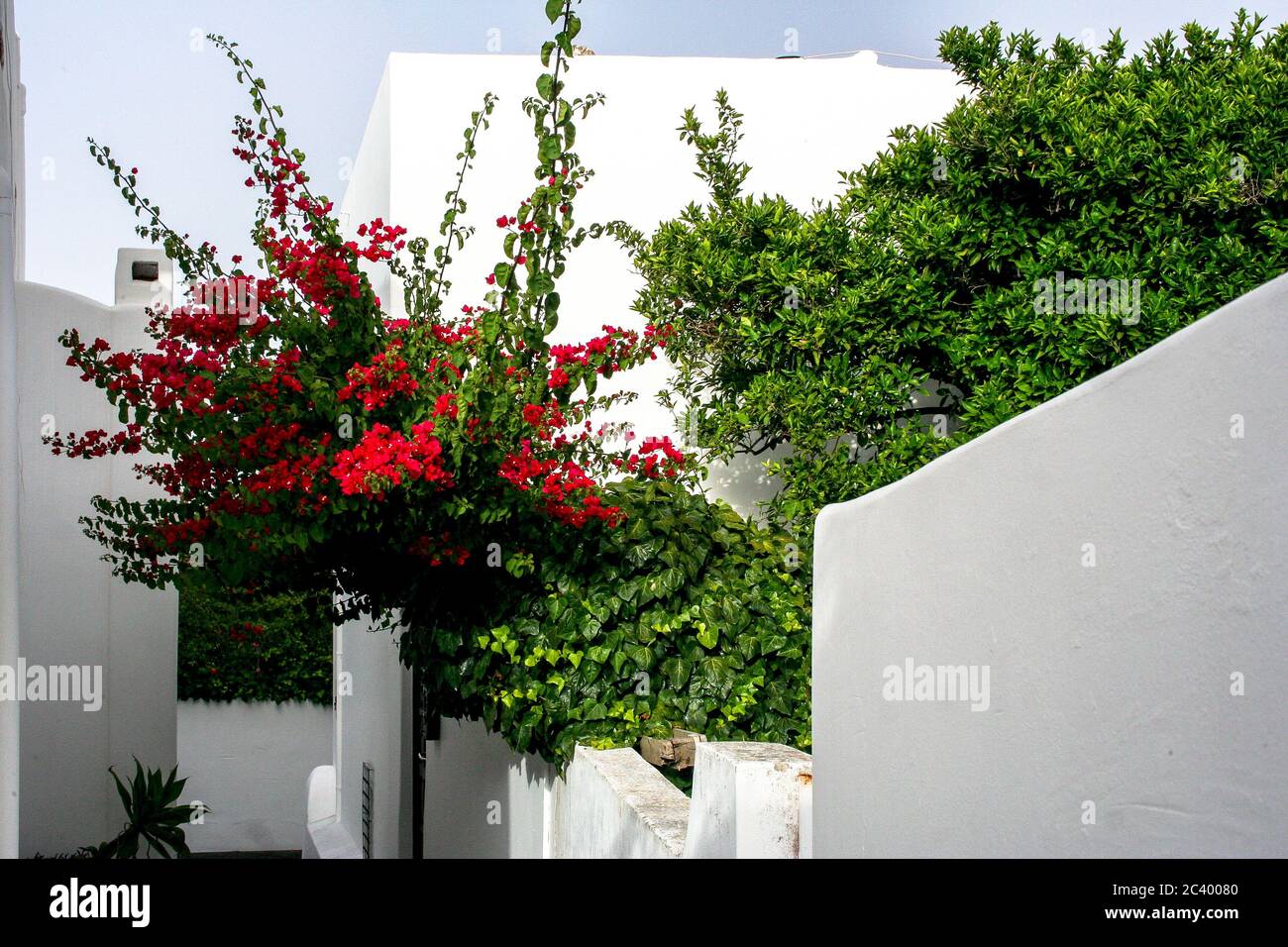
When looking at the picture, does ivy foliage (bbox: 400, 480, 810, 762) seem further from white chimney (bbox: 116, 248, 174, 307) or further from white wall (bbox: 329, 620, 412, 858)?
white chimney (bbox: 116, 248, 174, 307)

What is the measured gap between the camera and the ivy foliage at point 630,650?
5.80m

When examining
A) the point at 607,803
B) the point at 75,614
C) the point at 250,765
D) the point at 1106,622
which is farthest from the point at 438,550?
the point at 250,765

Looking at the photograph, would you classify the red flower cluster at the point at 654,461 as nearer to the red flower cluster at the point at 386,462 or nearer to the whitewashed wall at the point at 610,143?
the red flower cluster at the point at 386,462

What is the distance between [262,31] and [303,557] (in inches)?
102

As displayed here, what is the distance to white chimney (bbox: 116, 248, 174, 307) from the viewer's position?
9.35 metres

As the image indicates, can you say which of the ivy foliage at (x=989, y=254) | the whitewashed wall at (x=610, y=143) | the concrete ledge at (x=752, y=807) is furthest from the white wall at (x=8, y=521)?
the whitewashed wall at (x=610, y=143)

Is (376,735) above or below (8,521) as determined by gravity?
below

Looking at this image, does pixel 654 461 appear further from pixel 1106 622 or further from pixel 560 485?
pixel 1106 622

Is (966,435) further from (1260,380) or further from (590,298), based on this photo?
(1260,380)

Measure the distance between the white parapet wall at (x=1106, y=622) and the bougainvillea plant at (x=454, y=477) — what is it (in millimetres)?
2459

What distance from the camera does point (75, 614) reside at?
885cm

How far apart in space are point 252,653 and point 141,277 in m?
7.68

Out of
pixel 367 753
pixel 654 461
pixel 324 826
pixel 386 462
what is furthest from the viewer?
pixel 324 826

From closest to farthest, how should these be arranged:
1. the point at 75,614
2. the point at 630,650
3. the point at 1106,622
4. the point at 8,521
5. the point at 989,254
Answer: the point at 1106,622, the point at 8,521, the point at 630,650, the point at 989,254, the point at 75,614
